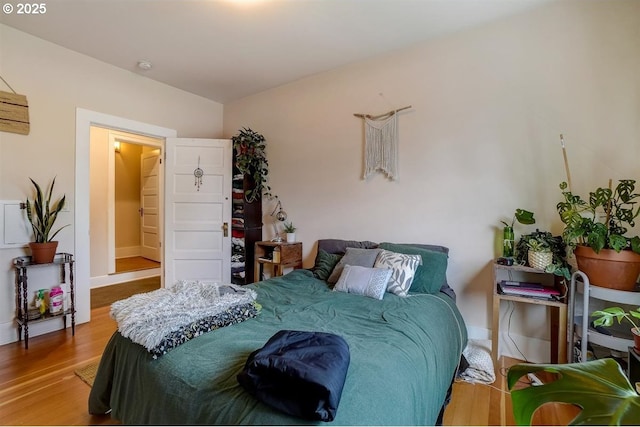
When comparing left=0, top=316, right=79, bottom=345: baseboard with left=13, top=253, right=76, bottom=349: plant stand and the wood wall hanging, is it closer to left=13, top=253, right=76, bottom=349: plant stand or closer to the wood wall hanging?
left=13, top=253, right=76, bottom=349: plant stand

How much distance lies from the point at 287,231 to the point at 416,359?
2.41 m

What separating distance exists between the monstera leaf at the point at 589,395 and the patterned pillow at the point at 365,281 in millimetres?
1538

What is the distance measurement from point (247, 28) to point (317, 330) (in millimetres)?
2492

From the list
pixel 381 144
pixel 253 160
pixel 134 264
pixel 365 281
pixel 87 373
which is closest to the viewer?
pixel 87 373

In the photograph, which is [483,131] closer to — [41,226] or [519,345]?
[519,345]

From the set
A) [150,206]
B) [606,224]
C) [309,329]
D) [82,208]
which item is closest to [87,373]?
[82,208]

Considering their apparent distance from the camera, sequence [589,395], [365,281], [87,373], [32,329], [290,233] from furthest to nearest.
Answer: [290,233]
[32,329]
[365,281]
[87,373]
[589,395]

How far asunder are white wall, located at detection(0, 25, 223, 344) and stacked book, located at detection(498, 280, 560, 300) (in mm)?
3893

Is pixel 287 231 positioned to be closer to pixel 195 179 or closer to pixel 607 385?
pixel 195 179

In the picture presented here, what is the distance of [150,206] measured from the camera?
5.74 metres

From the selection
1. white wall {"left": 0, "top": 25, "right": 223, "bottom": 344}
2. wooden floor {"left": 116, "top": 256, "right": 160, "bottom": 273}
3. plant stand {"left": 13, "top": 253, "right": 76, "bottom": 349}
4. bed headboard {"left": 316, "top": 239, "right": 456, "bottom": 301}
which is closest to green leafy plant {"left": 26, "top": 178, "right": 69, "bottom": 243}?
white wall {"left": 0, "top": 25, "right": 223, "bottom": 344}

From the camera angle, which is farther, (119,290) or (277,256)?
(119,290)

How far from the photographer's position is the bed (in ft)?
3.30

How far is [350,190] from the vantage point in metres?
3.21
